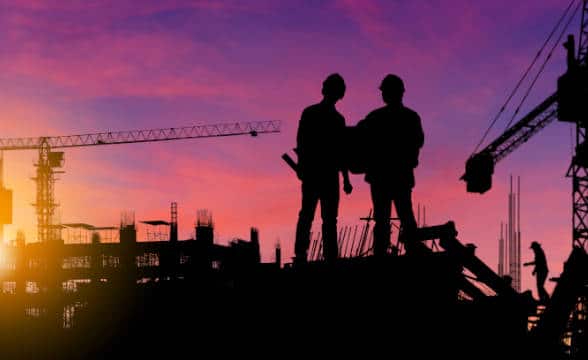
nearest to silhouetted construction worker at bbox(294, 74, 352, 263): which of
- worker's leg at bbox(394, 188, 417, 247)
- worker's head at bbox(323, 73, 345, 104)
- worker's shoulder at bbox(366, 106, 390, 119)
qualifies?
worker's head at bbox(323, 73, 345, 104)

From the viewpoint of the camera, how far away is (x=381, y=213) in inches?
379

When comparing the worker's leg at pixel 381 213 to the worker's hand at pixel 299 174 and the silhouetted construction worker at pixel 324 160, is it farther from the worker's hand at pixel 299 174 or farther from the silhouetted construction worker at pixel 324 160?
the worker's hand at pixel 299 174

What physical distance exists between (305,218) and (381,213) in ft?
3.35

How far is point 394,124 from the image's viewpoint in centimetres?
938

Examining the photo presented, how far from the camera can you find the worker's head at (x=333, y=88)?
9.38m

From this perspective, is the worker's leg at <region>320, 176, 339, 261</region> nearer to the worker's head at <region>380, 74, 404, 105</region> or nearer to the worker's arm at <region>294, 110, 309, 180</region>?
the worker's arm at <region>294, 110, 309, 180</region>

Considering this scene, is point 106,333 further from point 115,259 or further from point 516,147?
point 516,147

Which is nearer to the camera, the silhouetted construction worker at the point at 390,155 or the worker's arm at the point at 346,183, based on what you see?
the silhouetted construction worker at the point at 390,155

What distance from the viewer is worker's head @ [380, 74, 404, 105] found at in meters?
9.24

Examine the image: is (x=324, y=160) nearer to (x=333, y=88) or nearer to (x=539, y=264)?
(x=333, y=88)

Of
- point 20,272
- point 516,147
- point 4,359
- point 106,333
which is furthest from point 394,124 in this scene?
point 516,147

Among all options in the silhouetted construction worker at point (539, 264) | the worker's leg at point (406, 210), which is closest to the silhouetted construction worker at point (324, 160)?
the worker's leg at point (406, 210)

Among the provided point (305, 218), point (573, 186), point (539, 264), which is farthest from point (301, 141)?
point (573, 186)

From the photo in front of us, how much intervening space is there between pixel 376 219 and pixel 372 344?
1.79 m
